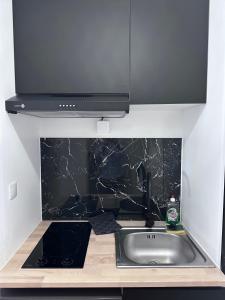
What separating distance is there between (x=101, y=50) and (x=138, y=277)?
1167mm

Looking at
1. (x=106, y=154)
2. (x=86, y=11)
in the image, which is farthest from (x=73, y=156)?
(x=86, y=11)

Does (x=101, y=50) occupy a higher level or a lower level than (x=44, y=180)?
higher

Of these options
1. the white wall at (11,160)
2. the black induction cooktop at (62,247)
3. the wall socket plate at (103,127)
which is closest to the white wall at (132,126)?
the wall socket plate at (103,127)

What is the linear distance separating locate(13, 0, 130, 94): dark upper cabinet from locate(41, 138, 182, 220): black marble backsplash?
0.55 meters

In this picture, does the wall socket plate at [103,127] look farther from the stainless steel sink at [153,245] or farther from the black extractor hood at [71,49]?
the stainless steel sink at [153,245]

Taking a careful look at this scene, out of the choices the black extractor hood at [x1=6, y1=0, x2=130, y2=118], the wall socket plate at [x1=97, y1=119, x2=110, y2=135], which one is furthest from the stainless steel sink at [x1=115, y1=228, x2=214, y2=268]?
the black extractor hood at [x1=6, y1=0, x2=130, y2=118]

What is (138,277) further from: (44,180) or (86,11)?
(86,11)

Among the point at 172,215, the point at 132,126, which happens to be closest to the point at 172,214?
the point at 172,215

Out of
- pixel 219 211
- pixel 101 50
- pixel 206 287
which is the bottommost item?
pixel 206 287

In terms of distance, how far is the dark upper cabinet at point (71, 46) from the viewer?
128 centimetres

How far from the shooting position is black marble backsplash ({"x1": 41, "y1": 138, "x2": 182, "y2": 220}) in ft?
5.82

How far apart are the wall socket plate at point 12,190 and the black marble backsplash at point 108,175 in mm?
488

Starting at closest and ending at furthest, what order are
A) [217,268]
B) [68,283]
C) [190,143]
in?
[68,283] < [217,268] < [190,143]

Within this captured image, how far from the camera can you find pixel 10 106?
1.16m
